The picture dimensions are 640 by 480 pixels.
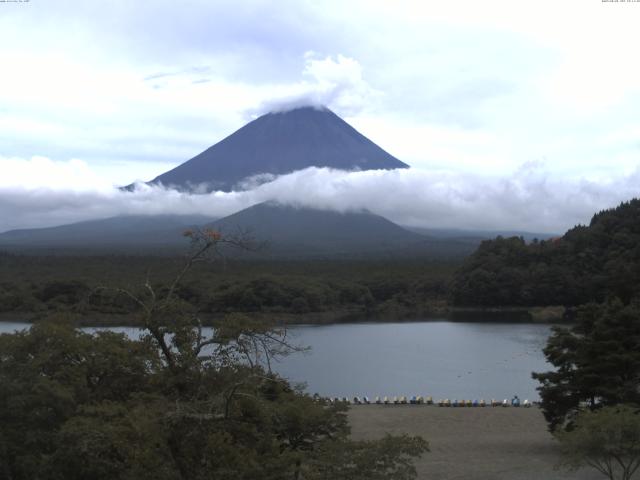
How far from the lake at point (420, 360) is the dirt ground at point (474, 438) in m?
3.41

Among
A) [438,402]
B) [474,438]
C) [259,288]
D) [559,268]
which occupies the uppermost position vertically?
[559,268]

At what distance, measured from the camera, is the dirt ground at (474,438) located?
452 inches

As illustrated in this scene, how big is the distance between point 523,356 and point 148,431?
79.6 feet

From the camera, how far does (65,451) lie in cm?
602

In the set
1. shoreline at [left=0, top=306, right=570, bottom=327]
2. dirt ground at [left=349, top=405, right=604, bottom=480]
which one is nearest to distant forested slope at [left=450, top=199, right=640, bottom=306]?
shoreline at [left=0, top=306, right=570, bottom=327]

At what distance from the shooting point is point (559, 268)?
47188 mm

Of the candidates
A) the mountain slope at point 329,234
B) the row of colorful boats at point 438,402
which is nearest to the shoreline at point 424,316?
the row of colorful boats at point 438,402

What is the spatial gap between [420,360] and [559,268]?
2303 centimetres

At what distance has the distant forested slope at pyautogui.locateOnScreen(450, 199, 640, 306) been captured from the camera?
150ft

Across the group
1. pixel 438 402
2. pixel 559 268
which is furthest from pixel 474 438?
pixel 559 268

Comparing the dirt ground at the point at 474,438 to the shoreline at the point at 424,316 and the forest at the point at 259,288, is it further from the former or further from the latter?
the shoreline at the point at 424,316

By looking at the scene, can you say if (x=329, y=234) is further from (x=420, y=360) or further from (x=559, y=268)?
(x=420, y=360)

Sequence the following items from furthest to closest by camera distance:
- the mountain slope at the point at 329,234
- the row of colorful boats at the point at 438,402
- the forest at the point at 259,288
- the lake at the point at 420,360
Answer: the mountain slope at the point at 329,234 < the forest at the point at 259,288 < the lake at the point at 420,360 < the row of colorful boats at the point at 438,402

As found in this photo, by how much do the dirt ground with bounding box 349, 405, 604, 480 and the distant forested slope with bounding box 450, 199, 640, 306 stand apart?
28.4 metres
